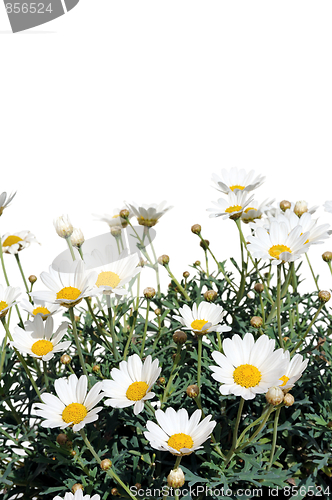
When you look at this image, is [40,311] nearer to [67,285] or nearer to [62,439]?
[67,285]

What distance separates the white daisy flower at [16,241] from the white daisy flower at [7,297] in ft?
0.69

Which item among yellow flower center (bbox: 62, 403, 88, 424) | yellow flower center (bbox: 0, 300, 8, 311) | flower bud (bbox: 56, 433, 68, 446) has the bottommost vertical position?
flower bud (bbox: 56, 433, 68, 446)

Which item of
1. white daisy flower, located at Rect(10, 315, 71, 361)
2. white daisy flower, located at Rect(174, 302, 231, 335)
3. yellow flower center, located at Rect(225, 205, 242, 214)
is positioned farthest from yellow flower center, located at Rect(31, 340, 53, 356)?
yellow flower center, located at Rect(225, 205, 242, 214)

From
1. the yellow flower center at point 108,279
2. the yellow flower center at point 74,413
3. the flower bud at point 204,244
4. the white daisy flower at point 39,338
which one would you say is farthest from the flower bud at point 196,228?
the yellow flower center at point 74,413

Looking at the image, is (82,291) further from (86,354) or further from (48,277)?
(86,354)

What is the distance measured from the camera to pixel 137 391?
2.58 ft

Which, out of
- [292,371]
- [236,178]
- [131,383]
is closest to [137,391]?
[131,383]

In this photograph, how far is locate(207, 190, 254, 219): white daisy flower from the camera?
1.00m

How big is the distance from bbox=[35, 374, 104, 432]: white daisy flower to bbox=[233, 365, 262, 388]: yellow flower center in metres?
0.22

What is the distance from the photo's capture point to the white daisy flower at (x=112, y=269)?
34.0 inches

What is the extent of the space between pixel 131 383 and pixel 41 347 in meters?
0.20

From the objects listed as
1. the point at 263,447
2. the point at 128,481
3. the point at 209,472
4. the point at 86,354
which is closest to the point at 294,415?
the point at 263,447

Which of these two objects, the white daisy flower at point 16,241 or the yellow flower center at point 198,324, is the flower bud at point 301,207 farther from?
the white daisy flower at point 16,241

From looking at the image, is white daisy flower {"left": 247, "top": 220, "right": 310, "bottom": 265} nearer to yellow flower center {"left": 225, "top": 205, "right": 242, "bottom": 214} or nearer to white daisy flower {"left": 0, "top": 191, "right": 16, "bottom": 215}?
yellow flower center {"left": 225, "top": 205, "right": 242, "bottom": 214}
